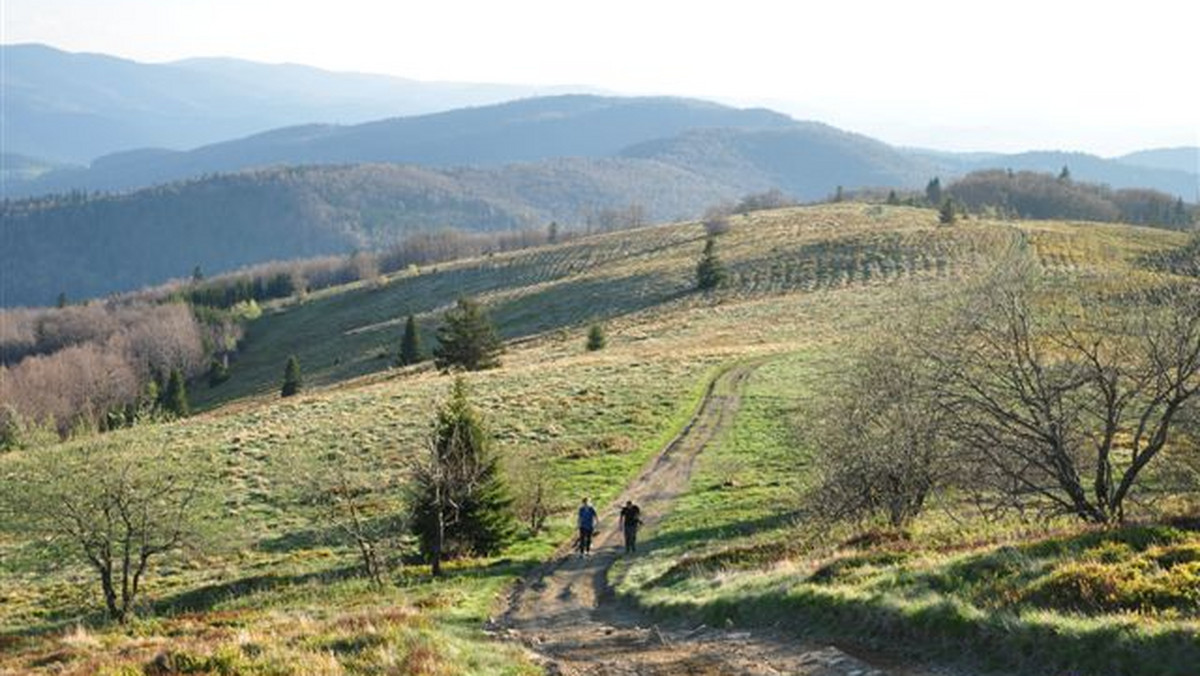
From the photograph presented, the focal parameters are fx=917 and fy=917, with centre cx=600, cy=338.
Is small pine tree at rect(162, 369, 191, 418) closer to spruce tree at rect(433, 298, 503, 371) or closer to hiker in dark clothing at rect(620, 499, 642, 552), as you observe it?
spruce tree at rect(433, 298, 503, 371)

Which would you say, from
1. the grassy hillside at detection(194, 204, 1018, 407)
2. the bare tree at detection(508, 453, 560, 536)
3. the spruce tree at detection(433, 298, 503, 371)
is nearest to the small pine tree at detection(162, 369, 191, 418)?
the grassy hillside at detection(194, 204, 1018, 407)

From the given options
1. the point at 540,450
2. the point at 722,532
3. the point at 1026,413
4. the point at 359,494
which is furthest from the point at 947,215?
the point at 722,532

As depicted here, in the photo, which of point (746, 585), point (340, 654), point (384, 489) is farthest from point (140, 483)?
point (746, 585)

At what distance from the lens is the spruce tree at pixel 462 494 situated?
26922 millimetres

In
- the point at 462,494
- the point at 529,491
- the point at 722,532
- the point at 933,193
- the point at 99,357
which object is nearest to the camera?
the point at 462,494

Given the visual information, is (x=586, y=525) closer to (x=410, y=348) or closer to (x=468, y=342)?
(x=468, y=342)

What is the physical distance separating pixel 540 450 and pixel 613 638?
967 inches

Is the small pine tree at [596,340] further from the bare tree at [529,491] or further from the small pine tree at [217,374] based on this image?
the small pine tree at [217,374]

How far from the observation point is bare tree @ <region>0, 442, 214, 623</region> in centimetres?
2617

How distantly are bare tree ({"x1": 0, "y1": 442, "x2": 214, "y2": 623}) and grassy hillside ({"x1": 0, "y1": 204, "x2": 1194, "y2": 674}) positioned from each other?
1010 millimetres

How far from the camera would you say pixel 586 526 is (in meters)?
27.2

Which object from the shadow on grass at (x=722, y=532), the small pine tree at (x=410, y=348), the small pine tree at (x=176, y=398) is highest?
the shadow on grass at (x=722, y=532)

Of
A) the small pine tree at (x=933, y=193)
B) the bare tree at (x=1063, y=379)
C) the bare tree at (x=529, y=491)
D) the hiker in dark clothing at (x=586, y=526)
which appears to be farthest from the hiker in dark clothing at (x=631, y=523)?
the small pine tree at (x=933, y=193)

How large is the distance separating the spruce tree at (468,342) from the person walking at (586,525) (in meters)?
45.4
